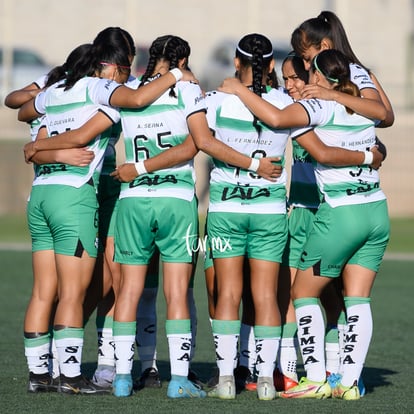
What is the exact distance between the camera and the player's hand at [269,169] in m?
6.60

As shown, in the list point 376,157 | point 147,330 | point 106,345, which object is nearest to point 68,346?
point 106,345

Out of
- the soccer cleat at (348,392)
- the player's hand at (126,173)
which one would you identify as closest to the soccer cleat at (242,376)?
the soccer cleat at (348,392)

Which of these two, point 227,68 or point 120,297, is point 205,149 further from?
point 227,68

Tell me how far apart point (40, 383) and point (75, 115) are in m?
1.61

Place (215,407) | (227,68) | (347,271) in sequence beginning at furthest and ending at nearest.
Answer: (227,68)
(347,271)
(215,407)

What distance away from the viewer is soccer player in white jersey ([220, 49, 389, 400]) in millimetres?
6613

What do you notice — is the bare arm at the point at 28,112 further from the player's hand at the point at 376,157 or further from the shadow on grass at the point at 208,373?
the player's hand at the point at 376,157

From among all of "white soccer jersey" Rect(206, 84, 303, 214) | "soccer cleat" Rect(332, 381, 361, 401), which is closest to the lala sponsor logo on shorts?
"white soccer jersey" Rect(206, 84, 303, 214)

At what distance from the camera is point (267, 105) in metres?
6.47

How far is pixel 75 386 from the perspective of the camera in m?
6.77

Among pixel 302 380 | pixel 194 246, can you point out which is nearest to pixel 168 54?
pixel 194 246

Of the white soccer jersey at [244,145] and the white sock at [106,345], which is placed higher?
the white soccer jersey at [244,145]

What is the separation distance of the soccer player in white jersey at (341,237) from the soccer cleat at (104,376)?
1.12 m

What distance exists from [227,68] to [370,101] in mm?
20164
